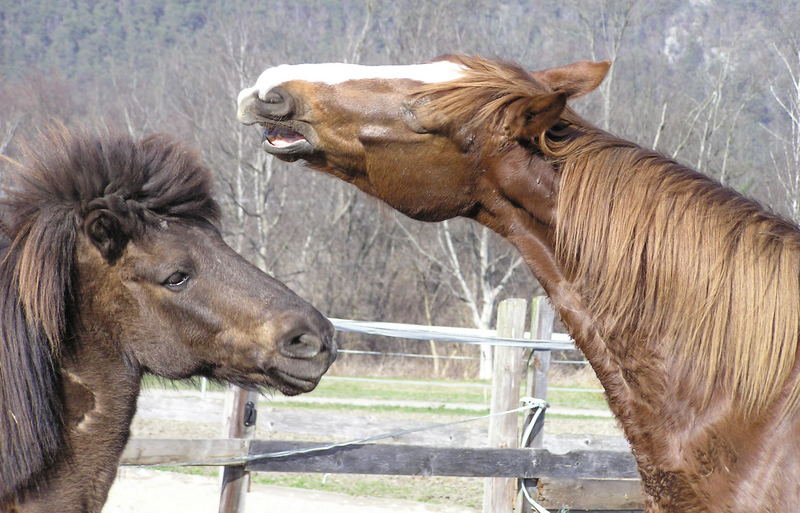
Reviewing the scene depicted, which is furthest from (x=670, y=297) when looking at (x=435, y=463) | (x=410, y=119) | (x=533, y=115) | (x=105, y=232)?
(x=435, y=463)

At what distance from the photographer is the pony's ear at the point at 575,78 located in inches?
89.4

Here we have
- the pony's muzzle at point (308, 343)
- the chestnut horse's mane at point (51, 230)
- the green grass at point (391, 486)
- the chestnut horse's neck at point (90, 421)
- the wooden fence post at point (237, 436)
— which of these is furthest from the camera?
the green grass at point (391, 486)

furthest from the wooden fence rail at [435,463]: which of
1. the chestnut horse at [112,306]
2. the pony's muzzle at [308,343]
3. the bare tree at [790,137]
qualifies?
the bare tree at [790,137]

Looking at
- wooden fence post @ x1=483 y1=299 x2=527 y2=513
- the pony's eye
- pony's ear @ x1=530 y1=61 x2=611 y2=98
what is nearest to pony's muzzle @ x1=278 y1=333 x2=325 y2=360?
the pony's eye

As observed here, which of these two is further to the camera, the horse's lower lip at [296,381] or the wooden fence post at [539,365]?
the wooden fence post at [539,365]

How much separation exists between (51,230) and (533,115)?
159 centimetres

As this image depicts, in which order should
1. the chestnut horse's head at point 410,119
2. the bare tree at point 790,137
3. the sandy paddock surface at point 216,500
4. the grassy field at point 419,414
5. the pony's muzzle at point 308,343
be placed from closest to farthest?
the chestnut horse's head at point 410,119
the pony's muzzle at point 308,343
the sandy paddock surface at point 216,500
the grassy field at point 419,414
the bare tree at point 790,137

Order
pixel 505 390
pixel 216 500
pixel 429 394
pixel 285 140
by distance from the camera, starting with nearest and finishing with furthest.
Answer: pixel 285 140, pixel 505 390, pixel 216 500, pixel 429 394

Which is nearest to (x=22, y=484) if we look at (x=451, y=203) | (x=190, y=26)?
(x=451, y=203)

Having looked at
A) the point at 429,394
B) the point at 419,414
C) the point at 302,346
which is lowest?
the point at 302,346

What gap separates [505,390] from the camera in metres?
5.83

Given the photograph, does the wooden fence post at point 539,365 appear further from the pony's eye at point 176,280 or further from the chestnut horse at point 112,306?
the pony's eye at point 176,280

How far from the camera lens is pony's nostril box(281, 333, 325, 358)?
8.77 feet

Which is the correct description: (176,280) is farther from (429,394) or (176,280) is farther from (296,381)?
(429,394)
